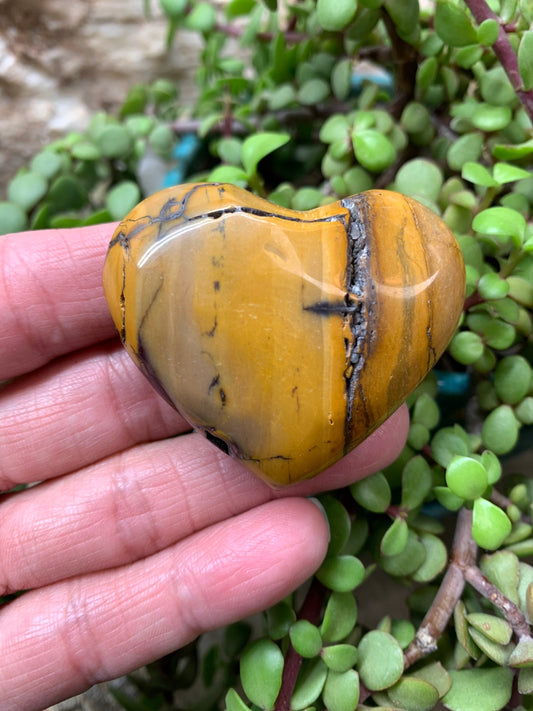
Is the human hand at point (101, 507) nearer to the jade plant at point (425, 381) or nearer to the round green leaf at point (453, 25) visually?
the jade plant at point (425, 381)

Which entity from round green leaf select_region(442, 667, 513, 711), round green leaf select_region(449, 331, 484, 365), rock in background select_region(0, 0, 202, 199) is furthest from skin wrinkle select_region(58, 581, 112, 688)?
rock in background select_region(0, 0, 202, 199)

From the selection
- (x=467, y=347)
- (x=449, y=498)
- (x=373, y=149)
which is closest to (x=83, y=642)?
(x=449, y=498)

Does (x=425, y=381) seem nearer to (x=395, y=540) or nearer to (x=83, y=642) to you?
(x=395, y=540)

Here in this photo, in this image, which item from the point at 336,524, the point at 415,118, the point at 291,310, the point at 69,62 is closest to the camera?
the point at 291,310

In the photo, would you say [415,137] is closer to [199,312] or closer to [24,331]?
[199,312]

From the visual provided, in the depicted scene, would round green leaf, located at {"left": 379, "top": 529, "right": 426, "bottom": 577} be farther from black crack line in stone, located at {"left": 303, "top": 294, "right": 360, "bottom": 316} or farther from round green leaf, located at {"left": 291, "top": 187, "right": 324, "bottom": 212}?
round green leaf, located at {"left": 291, "top": 187, "right": 324, "bottom": 212}

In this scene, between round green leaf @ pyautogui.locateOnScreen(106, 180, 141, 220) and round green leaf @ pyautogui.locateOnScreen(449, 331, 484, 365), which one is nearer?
round green leaf @ pyautogui.locateOnScreen(449, 331, 484, 365)
